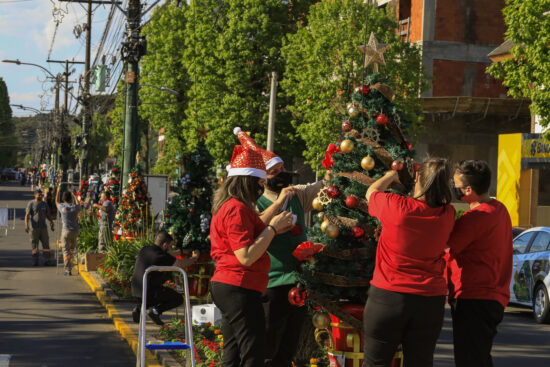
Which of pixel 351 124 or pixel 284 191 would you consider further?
pixel 351 124

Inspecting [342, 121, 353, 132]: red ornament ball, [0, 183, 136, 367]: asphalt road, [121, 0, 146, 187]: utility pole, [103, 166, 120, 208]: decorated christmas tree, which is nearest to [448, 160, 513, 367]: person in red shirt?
[342, 121, 353, 132]: red ornament ball

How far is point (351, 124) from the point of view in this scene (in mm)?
6574

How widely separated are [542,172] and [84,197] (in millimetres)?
18906

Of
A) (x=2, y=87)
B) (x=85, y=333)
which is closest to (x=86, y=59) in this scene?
(x=85, y=333)

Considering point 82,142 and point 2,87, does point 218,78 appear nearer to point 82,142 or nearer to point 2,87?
point 82,142

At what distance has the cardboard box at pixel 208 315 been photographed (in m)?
9.48

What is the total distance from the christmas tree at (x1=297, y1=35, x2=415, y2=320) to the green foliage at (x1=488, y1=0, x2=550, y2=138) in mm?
14239

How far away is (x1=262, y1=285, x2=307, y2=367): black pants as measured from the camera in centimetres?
596

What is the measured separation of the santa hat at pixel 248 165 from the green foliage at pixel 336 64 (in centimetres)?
2563

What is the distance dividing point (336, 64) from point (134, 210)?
1702 cm

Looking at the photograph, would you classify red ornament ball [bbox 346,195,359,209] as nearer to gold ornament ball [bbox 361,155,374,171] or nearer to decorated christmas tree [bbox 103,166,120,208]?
gold ornament ball [bbox 361,155,374,171]

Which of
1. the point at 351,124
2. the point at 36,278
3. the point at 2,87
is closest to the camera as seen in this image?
the point at 351,124

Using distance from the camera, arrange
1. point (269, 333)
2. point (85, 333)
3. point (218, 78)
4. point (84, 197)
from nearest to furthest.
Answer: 1. point (269, 333)
2. point (85, 333)
3. point (84, 197)
4. point (218, 78)

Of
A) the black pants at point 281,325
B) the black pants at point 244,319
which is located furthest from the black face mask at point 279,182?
the black pants at point 244,319
